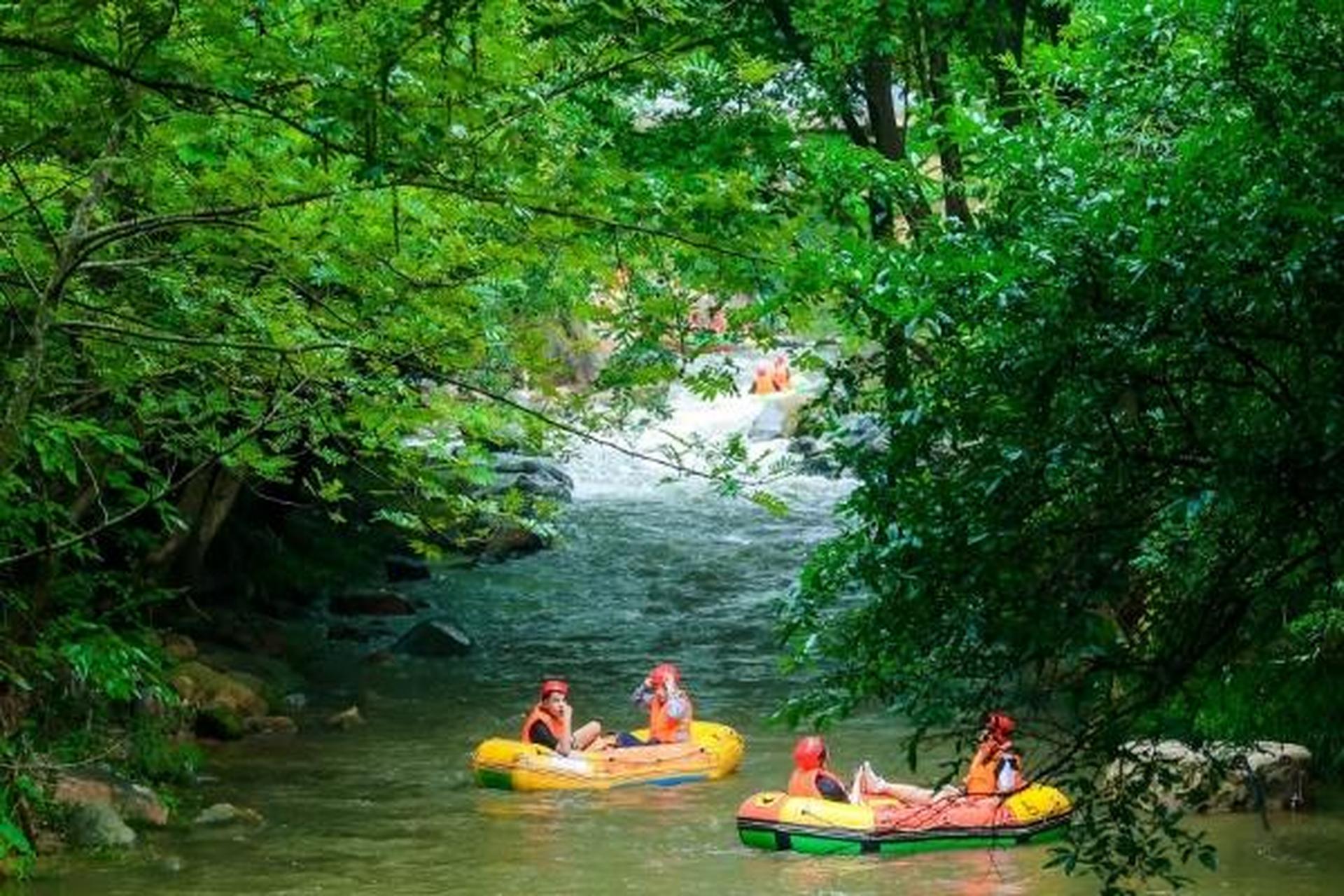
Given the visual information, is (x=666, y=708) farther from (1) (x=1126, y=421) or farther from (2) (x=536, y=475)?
(2) (x=536, y=475)

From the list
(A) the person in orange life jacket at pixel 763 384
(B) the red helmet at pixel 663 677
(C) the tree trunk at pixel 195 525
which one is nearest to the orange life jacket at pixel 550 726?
(B) the red helmet at pixel 663 677

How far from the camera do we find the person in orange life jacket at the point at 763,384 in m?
34.4

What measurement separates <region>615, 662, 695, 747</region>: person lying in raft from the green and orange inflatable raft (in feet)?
8.17

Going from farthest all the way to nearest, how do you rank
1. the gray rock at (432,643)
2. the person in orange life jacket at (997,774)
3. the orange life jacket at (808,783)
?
the gray rock at (432,643)
the orange life jacket at (808,783)
the person in orange life jacket at (997,774)

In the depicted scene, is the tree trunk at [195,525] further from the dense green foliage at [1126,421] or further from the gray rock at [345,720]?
the dense green foliage at [1126,421]

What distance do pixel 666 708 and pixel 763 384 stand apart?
19959mm

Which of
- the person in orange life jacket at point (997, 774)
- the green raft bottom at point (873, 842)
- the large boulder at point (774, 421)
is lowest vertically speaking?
the green raft bottom at point (873, 842)

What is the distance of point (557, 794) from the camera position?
14.3 meters

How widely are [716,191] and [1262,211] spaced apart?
2.19m

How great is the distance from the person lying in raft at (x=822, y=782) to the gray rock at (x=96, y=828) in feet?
14.4

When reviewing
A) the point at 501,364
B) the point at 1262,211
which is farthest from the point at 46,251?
the point at 1262,211

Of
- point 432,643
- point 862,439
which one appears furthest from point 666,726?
point 862,439

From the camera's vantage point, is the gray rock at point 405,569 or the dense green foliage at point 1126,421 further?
the gray rock at point 405,569

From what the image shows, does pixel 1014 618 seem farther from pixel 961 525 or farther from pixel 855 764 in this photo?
pixel 855 764
